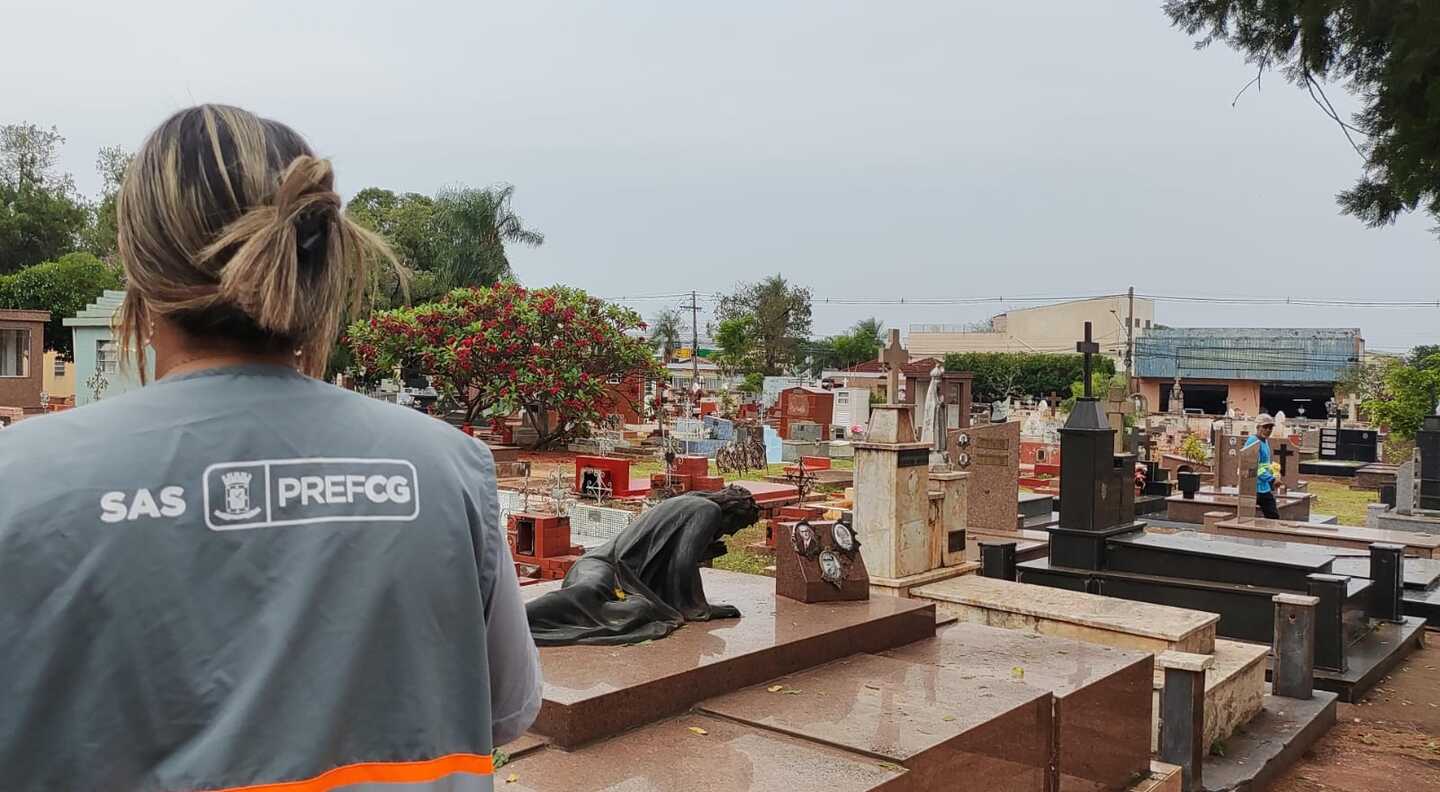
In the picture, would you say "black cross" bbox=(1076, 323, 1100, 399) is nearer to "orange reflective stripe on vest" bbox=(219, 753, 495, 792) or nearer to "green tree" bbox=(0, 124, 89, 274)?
"orange reflective stripe on vest" bbox=(219, 753, 495, 792)

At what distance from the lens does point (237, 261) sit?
114 centimetres

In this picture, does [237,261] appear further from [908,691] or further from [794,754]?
[908,691]

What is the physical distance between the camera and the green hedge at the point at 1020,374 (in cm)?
5353

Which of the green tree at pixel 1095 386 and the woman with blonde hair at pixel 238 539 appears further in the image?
the green tree at pixel 1095 386

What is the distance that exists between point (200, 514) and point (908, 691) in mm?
3944

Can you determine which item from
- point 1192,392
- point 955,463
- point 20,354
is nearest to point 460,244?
point 20,354

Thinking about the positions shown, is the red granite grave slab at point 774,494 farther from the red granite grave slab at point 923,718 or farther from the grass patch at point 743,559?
the red granite grave slab at point 923,718

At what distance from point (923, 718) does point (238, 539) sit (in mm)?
3524

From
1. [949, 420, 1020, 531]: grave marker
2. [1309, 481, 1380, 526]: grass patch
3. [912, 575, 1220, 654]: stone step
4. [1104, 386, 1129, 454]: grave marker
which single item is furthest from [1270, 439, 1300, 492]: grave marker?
[912, 575, 1220, 654]: stone step

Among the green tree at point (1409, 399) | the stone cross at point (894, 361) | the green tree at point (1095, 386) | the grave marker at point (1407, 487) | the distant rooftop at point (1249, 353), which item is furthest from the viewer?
the distant rooftop at point (1249, 353)

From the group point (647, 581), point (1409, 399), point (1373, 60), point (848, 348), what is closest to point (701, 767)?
point (647, 581)

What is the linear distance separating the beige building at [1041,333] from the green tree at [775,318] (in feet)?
48.1

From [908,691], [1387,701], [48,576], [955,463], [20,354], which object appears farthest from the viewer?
[20,354]

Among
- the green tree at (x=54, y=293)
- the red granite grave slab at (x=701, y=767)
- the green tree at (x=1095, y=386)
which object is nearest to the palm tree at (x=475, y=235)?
the green tree at (x=54, y=293)
